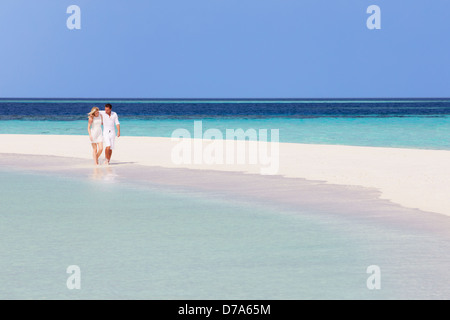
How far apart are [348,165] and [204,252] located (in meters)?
12.0

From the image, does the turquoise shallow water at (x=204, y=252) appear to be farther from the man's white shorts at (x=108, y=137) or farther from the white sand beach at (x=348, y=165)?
the man's white shorts at (x=108, y=137)

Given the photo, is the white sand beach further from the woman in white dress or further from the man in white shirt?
the woman in white dress

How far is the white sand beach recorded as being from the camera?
13.7 meters

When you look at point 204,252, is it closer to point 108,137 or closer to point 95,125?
point 95,125

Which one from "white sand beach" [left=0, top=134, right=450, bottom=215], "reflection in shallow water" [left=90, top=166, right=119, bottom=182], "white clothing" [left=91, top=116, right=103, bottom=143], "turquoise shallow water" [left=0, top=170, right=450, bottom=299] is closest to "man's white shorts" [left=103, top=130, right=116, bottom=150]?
"white clothing" [left=91, top=116, right=103, bottom=143]

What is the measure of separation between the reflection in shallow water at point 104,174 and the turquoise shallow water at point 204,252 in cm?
384

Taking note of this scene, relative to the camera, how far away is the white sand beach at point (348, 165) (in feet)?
45.1

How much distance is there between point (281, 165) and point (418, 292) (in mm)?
13236

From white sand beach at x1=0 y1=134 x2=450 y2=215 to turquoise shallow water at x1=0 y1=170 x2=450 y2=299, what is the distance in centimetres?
295

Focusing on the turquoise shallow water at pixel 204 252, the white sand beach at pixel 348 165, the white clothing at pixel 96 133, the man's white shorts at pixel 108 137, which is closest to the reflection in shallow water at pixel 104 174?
the man's white shorts at pixel 108 137

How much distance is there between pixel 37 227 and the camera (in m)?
9.80

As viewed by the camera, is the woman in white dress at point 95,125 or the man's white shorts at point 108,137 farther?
the man's white shorts at point 108,137

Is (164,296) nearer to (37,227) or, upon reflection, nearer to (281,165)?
(37,227)
